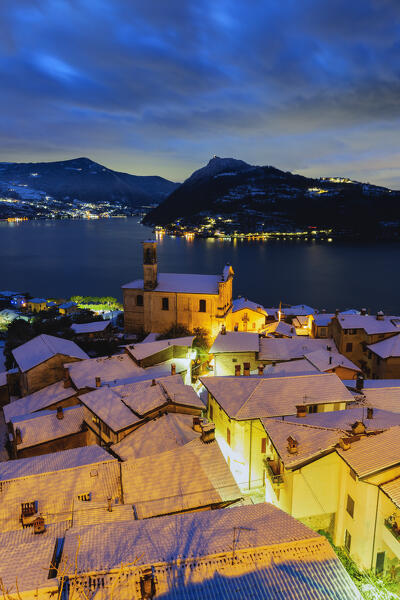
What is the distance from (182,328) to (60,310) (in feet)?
85.9

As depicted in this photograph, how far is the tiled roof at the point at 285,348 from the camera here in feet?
75.2

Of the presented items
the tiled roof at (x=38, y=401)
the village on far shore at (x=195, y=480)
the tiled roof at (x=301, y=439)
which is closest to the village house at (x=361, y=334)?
the village on far shore at (x=195, y=480)

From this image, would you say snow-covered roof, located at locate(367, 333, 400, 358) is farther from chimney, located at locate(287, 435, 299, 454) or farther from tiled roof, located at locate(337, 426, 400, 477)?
chimney, located at locate(287, 435, 299, 454)

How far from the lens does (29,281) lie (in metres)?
81.7

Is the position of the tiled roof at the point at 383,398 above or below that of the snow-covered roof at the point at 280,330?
above

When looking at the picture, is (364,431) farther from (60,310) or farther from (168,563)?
(60,310)

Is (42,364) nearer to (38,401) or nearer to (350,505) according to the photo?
(38,401)

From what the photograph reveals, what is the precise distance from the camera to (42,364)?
2116cm

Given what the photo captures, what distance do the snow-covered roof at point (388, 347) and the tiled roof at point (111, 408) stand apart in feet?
55.9

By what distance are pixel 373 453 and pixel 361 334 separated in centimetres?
1949

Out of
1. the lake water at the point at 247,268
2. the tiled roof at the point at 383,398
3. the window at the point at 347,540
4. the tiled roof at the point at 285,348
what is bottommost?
the lake water at the point at 247,268

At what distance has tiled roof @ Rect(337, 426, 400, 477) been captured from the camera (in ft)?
29.2

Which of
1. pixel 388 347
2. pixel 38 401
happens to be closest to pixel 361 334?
pixel 388 347

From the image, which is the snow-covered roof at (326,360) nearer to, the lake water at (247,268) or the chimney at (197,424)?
the chimney at (197,424)
